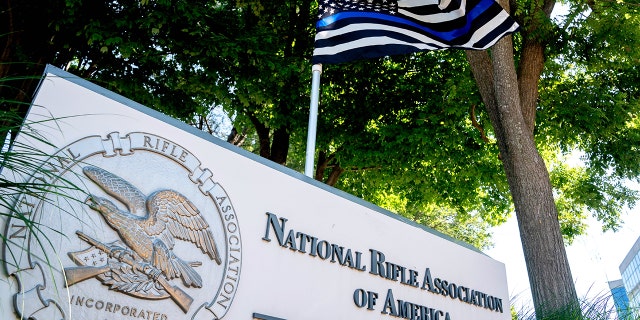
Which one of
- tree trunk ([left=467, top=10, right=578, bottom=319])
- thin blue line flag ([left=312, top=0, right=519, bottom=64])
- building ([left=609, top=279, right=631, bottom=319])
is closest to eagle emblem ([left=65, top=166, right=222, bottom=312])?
thin blue line flag ([left=312, top=0, right=519, bottom=64])

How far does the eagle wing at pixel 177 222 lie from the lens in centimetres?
355

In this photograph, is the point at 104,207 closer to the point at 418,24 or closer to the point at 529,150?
the point at 418,24

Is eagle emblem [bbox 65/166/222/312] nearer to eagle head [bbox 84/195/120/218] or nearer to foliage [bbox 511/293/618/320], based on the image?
eagle head [bbox 84/195/120/218]

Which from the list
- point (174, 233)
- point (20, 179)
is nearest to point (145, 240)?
point (174, 233)

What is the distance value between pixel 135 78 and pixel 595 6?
26.9ft

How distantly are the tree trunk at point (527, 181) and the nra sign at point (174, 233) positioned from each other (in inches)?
143

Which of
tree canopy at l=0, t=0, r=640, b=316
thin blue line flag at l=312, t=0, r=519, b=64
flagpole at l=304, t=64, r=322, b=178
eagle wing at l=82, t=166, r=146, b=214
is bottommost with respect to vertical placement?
eagle wing at l=82, t=166, r=146, b=214

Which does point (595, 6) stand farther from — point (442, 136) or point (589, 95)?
point (442, 136)

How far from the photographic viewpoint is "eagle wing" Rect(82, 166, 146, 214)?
3.35 meters

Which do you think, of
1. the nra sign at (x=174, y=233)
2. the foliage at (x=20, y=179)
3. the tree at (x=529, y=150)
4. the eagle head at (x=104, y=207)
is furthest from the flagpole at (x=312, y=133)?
the tree at (x=529, y=150)

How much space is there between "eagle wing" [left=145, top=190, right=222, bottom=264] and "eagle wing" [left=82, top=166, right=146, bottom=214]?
0.07 m

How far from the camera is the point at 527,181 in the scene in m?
8.76

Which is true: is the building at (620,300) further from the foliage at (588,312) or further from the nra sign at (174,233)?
the nra sign at (174,233)

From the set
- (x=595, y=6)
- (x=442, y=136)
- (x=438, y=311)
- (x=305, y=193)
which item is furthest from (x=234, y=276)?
(x=442, y=136)
